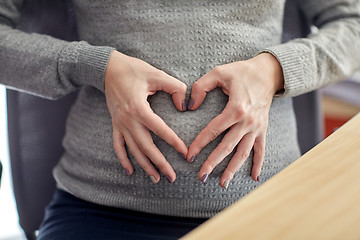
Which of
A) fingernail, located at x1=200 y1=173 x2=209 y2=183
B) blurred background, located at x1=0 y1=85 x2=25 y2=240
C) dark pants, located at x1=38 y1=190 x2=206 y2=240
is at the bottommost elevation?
blurred background, located at x1=0 y1=85 x2=25 y2=240

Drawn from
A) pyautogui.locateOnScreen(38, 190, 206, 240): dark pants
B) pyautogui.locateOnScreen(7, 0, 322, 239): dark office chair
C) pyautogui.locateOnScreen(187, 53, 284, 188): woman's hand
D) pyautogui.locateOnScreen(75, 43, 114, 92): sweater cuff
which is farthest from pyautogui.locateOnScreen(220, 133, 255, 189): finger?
pyautogui.locateOnScreen(7, 0, 322, 239): dark office chair

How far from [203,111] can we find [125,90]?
13 centimetres

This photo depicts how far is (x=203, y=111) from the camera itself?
632 mm

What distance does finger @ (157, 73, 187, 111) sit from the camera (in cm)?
61

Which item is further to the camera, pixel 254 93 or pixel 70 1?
pixel 70 1

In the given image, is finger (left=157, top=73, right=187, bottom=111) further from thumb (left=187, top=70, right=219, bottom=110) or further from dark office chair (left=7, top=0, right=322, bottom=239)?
dark office chair (left=7, top=0, right=322, bottom=239)

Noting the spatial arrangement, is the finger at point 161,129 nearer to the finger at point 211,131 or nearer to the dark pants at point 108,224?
the finger at point 211,131

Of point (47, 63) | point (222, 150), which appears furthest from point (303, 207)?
point (47, 63)

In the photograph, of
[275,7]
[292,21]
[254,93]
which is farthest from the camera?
[292,21]

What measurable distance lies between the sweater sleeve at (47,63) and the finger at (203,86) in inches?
6.4

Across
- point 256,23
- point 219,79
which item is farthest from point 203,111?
point 256,23

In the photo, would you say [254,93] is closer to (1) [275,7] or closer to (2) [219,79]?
(2) [219,79]

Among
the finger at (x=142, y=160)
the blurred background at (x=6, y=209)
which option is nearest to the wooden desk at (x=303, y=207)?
the finger at (x=142, y=160)

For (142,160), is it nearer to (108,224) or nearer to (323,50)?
(108,224)
